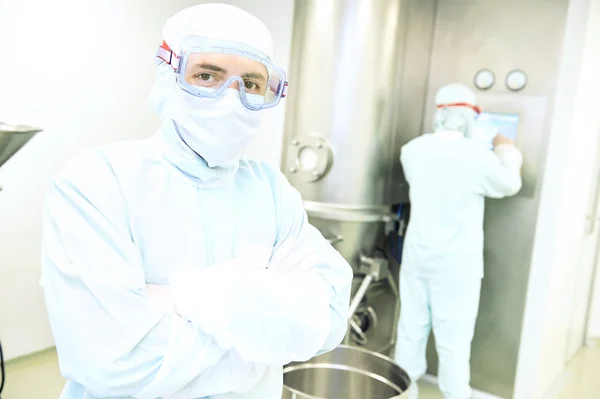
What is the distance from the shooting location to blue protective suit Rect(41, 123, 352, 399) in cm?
74

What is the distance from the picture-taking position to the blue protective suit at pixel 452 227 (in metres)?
2.15

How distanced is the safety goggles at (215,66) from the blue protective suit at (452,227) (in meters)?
1.43

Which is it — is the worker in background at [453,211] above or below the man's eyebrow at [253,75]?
below

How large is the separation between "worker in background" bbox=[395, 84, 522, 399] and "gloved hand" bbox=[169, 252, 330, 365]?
1427mm

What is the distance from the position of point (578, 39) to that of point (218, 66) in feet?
6.06

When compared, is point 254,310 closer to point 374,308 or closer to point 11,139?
point 11,139

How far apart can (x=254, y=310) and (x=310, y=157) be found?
1.39 meters

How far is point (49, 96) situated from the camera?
2.36 meters

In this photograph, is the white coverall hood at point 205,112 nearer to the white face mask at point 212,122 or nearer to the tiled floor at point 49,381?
the white face mask at point 212,122

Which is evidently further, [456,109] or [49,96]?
[49,96]

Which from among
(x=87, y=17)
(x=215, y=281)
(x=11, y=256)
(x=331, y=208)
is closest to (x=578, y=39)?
(x=331, y=208)

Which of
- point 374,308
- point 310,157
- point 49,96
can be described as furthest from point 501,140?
point 49,96

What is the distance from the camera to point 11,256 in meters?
2.35

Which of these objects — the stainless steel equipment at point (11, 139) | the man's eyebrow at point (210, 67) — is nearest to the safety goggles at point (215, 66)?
the man's eyebrow at point (210, 67)
